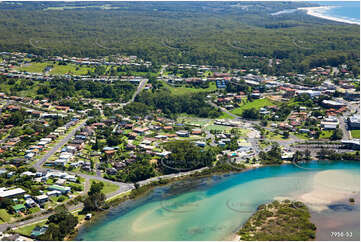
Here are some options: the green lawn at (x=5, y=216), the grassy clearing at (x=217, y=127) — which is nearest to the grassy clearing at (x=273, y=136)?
the grassy clearing at (x=217, y=127)

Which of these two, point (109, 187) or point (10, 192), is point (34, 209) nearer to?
point (10, 192)

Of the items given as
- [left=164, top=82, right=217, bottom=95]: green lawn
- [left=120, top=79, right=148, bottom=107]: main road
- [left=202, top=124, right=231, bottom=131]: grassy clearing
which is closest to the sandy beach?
[left=202, top=124, right=231, bottom=131]: grassy clearing

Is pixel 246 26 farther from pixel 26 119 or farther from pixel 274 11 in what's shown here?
pixel 26 119

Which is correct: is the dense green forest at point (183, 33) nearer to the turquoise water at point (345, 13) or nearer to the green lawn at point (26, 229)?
the turquoise water at point (345, 13)

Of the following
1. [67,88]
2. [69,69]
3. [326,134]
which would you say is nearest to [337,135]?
[326,134]

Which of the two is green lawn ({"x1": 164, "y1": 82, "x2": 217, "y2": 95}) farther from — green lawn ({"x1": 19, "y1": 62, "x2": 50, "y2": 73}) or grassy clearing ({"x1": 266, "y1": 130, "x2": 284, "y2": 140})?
green lawn ({"x1": 19, "y1": 62, "x2": 50, "y2": 73})
